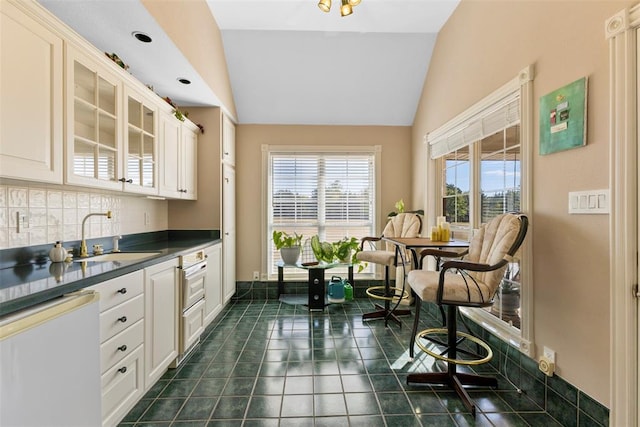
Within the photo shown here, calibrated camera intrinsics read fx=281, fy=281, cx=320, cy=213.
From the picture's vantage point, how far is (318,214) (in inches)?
164

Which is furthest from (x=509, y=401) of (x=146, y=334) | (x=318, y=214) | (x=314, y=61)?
(x=314, y=61)

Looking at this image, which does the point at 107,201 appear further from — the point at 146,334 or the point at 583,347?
the point at 583,347

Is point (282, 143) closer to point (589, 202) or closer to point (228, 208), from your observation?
point (228, 208)

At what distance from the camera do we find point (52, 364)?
1029 mm

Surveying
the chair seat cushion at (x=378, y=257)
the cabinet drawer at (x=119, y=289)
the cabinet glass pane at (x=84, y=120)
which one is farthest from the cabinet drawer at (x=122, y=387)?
the chair seat cushion at (x=378, y=257)

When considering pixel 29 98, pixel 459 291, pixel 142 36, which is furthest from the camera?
pixel 142 36

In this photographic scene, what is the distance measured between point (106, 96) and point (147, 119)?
51 centimetres

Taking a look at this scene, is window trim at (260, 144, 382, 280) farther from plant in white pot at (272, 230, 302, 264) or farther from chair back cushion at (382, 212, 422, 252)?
chair back cushion at (382, 212, 422, 252)

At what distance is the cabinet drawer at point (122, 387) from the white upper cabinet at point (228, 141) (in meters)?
2.35

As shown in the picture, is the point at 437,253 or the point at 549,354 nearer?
the point at 549,354

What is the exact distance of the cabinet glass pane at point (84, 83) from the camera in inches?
66.2

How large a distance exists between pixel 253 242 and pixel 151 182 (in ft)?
5.84

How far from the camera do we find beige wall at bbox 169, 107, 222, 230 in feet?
10.9

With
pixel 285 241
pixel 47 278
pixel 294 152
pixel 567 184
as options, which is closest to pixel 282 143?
pixel 294 152
